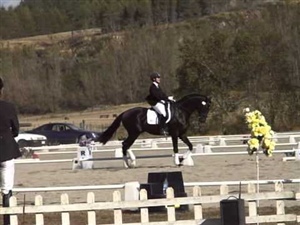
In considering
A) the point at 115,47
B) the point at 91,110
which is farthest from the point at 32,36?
the point at 91,110

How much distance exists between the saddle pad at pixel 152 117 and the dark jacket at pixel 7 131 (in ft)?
37.6

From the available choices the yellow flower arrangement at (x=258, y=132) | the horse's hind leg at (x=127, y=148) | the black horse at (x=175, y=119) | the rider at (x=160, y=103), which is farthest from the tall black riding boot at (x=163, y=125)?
the yellow flower arrangement at (x=258, y=132)

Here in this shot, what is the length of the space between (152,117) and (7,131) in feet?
38.4

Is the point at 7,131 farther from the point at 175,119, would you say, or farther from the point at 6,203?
the point at 175,119

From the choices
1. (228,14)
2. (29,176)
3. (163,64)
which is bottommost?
(29,176)

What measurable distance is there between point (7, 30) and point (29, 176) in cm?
15177

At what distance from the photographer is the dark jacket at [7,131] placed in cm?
1042

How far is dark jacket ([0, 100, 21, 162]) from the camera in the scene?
10.4 meters

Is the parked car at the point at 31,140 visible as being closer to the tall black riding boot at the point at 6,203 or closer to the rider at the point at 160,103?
the rider at the point at 160,103

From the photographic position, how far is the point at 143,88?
105625mm

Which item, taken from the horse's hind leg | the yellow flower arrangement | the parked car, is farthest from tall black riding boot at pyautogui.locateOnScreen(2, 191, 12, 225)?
the parked car

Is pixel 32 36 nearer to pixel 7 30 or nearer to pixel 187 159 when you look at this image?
pixel 7 30

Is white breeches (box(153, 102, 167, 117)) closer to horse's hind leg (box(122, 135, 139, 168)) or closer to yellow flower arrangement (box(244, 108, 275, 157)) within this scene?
horse's hind leg (box(122, 135, 139, 168))

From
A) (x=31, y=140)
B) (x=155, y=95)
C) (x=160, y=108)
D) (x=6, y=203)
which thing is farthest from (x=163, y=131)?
(x=31, y=140)
